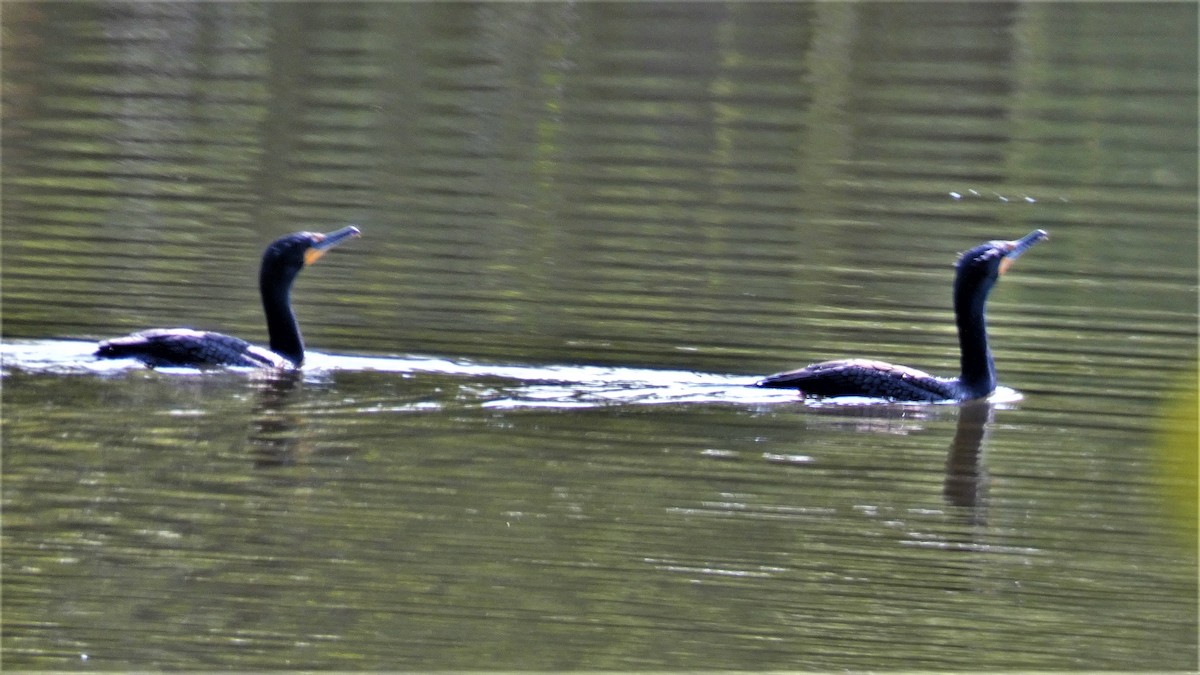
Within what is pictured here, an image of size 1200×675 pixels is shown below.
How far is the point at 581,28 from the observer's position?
2220 cm

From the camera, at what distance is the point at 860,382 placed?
33.4 ft

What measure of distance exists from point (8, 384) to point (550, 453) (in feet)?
9.56

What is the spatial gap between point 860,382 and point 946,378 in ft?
3.01

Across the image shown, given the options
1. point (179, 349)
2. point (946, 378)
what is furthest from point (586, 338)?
point (179, 349)

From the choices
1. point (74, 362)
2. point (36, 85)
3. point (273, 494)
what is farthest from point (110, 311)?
point (36, 85)

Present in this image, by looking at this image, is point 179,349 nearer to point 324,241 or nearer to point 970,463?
point 324,241

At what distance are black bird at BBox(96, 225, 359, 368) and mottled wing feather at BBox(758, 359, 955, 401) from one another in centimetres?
268

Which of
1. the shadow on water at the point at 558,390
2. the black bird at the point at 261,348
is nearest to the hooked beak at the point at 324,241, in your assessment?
the black bird at the point at 261,348

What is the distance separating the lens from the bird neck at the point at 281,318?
10820 millimetres

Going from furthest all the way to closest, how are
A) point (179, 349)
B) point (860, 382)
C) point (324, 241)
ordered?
point (324, 241), point (179, 349), point (860, 382)

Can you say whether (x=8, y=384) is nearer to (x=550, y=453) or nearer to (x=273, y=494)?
(x=273, y=494)

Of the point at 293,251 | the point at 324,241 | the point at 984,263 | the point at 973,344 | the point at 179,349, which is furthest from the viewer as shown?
the point at 324,241

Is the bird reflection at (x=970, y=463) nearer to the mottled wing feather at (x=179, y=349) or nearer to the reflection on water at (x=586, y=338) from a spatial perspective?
the reflection on water at (x=586, y=338)

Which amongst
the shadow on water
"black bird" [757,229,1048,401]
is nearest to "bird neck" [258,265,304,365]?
the shadow on water
